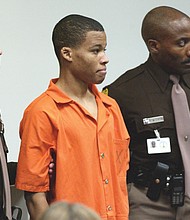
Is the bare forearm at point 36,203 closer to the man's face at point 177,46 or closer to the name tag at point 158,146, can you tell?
the name tag at point 158,146

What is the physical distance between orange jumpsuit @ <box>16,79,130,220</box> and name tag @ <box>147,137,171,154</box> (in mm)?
309

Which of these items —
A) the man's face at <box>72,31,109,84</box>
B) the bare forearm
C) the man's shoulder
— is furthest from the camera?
the man's shoulder

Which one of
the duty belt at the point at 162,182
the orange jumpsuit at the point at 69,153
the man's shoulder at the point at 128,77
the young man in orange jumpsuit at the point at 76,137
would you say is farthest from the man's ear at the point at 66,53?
the duty belt at the point at 162,182

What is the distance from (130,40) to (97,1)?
0.97ft

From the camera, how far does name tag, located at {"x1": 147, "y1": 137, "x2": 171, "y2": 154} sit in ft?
8.11

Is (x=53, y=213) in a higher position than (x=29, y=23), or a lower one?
lower

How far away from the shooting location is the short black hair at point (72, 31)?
7.20 feet

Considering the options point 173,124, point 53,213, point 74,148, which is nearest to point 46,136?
point 74,148

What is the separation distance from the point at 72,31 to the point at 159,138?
566mm

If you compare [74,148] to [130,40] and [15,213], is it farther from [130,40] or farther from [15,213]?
[130,40]

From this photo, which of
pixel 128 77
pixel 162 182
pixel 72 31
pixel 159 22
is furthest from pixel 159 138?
pixel 72 31

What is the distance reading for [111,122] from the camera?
7.32 ft

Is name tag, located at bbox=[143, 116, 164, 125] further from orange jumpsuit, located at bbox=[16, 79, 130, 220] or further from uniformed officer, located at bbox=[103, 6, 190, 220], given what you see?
A: orange jumpsuit, located at bbox=[16, 79, 130, 220]

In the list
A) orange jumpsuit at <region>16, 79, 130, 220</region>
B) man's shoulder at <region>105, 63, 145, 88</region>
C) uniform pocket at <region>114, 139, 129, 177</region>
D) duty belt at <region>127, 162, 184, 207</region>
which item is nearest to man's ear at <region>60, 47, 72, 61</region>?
orange jumpsuit at <region>16, 79, 130, 220</region>
